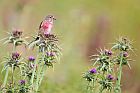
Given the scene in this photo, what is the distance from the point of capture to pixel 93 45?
16234mm

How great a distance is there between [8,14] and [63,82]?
14.0 feet

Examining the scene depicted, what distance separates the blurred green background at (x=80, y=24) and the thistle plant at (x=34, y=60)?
5674 mm

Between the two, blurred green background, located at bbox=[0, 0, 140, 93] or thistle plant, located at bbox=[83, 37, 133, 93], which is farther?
blurred green background, located at bbox=[0, 0, 140, 93]

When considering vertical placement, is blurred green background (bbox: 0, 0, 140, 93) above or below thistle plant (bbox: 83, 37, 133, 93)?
above

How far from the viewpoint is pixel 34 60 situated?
666 centimetres

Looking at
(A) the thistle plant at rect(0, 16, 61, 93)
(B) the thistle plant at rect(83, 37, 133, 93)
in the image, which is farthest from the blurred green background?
(A) the thistle plant at rect(0, 16, 61, 93)

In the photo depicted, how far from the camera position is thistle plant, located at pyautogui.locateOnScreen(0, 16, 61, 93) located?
6094mm

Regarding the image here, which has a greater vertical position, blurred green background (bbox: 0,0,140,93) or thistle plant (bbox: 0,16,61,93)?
blurred green background (bbox: 0,0,140,93)

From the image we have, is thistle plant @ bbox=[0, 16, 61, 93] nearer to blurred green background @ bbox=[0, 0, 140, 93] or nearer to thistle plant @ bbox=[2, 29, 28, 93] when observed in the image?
thistle plant @ bbox=[2, 29, 28, 93]

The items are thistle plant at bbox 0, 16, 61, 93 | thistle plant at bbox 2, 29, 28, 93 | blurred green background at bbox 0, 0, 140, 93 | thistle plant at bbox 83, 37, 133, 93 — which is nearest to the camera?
thistle plant at bbox 0, 16, 61, 93

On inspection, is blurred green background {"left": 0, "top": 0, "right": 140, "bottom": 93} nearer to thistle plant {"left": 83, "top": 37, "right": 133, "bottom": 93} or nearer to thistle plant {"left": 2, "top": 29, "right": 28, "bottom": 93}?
thistle plant {"left": 83, "top": 37, "right": 133, "bottom": 93}

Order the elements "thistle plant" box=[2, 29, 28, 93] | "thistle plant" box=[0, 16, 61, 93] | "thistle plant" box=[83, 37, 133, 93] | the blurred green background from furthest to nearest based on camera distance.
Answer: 1. the blurred green background
2. "thistle plant" box=[83, 37, 133, 93]
3. "thistle plant" box=[2, 29, 28, 93]
4. "thistle plant" box=[0, 16, 61, 93]

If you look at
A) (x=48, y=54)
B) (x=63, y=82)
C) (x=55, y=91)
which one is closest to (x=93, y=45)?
(x=63, y=82)

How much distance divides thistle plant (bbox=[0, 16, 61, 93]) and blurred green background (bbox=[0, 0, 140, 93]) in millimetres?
5674
